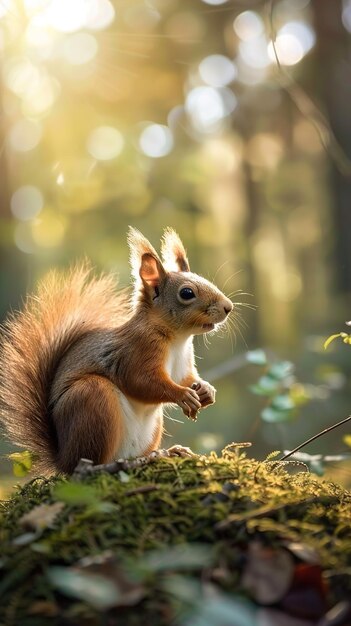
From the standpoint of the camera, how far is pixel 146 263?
205 centimetres

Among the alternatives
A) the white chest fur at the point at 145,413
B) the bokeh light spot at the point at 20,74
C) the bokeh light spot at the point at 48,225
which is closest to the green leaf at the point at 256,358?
the white chest fur at the point at 145,413

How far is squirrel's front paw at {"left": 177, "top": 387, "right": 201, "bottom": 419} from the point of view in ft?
5.88

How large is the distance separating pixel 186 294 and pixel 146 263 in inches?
6.5

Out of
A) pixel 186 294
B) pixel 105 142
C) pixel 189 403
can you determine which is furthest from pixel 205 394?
pixel 105 142

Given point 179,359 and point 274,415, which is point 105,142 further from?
point 179,359

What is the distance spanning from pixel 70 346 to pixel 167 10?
7.46 metres

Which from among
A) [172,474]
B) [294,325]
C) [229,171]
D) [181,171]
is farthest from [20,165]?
[172,474]

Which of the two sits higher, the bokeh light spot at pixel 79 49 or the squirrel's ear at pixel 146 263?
the bokeh light spot at pixel 79 49

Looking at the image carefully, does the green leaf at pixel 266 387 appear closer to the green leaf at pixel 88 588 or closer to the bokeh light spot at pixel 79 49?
the green leaf at pixel 88 588

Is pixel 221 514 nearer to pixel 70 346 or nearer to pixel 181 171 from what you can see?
pixel 70 346

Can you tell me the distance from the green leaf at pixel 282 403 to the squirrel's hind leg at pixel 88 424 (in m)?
0.87

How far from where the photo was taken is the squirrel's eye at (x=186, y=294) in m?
1.99

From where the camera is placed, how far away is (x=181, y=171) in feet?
24.0

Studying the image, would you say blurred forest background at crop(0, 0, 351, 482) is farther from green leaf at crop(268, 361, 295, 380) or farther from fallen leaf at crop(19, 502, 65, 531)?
fallen leaf at crop(19, 502, 65, 531)
